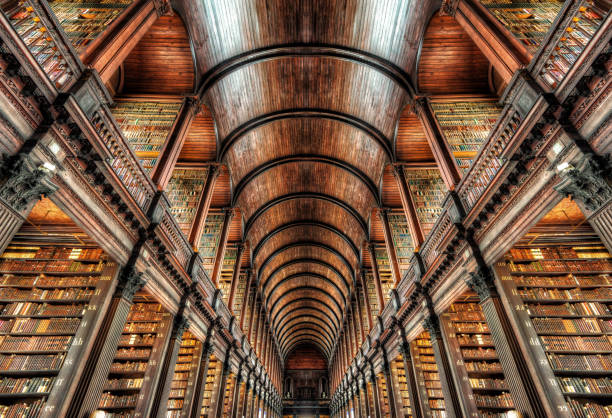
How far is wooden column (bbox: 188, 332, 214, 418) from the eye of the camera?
8312 mm

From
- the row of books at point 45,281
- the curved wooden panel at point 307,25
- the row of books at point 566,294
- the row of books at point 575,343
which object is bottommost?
the row of books at point 575,343

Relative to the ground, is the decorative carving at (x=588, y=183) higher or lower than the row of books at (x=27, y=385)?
higher

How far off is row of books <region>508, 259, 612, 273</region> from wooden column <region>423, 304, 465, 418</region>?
258cm

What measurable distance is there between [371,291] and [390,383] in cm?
691

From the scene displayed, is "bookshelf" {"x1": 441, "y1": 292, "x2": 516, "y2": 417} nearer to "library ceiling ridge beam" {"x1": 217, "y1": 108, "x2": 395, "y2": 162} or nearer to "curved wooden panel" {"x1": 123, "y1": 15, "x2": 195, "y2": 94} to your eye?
"library ceiling ridge beam" {"x1": 217, "y1": 108, "x2": 395, "y2": 162}

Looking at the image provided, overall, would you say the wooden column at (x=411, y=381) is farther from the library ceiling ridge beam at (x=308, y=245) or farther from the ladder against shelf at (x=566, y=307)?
the library ceiling ridge beam at (x=308, y=245)

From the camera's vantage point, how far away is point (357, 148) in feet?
45.8

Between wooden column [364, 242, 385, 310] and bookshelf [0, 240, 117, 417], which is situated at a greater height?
wooden column [364, 242, 385, 310]

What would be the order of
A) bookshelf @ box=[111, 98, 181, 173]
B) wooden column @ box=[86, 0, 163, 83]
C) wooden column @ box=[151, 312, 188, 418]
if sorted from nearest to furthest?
wooden column @ box=[86, 0, 163, 83]
wooden column @ box=[151, 312, 188, 418]
bookshelf @ box=[111, 98, 181, 173]

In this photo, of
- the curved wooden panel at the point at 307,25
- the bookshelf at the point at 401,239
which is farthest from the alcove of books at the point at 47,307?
the bookshelf at the point at 401,239

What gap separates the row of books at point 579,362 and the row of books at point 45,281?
8.56 m

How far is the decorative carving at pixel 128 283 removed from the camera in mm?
5591

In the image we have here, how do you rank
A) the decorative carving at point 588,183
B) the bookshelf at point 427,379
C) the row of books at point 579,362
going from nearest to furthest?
1. the decorative carving at point 588,183
2. the row of books at point 579,362
3. the bookshelf at point 427,379

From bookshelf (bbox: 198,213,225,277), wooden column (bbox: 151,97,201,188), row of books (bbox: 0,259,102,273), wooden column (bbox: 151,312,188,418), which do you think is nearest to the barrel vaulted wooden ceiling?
wooden column (bbox: 151,97,201,188)
